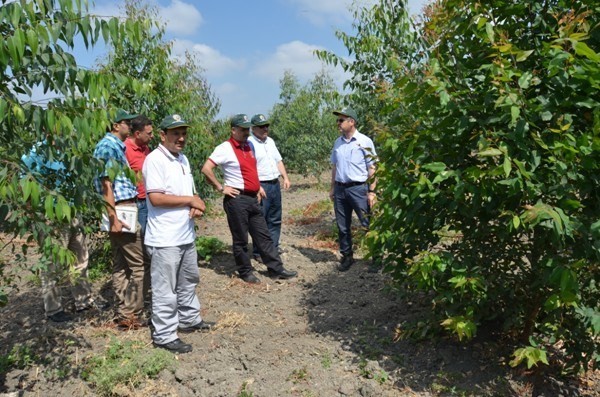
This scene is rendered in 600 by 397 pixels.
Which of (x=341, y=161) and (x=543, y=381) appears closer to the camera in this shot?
(x=543, y=381)

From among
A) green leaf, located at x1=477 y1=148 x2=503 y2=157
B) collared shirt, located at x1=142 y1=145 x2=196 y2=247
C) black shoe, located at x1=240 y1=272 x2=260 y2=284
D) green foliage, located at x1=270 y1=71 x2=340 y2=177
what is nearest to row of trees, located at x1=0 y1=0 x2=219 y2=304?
collared shirt, located at x1=142 y1=145 x2=196 y2=247

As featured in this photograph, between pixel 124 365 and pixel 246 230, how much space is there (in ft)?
7.51

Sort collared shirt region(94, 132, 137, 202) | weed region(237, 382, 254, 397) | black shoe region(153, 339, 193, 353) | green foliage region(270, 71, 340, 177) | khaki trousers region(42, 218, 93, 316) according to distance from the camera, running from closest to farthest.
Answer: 1. weed region(237, 382, 254, 397)
2. black shoe region(153, 339, 193, 353)
3. collared shirt region(94, 132, 137, 202)
4. khaki trousers region(42, 218, 93, 316)
5. green foliage region(270, 71, 340, 177)

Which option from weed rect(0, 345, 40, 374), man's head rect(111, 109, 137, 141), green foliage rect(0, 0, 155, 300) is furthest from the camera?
man's head rect(111, 109, 137, 141)

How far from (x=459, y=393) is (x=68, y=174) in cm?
313

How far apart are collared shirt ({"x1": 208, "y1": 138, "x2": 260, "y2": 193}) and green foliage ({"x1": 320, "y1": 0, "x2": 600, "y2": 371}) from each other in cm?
206

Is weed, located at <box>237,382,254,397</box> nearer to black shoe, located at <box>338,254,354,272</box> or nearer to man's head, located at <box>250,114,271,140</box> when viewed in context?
black shoe, located at <box>338,254,354,272</box>

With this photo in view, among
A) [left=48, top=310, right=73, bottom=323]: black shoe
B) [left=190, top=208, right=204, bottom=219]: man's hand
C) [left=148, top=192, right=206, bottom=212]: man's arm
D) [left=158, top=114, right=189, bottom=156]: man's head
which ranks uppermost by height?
[left=158, top=114, right=189, bottom=156]: man's head

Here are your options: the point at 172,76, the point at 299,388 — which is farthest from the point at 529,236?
the point at 172,76

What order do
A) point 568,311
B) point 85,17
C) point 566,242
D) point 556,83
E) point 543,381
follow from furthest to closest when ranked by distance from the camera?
1. point 543,381
2. point 568,311
3. point 566,242
4. point 556,83
5. point 85,17

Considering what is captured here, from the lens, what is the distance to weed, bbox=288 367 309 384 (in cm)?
371

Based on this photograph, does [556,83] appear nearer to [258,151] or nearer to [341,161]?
[341,161]

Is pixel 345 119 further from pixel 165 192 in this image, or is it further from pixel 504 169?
pixel 504 169

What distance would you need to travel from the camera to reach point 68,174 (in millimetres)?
3643
